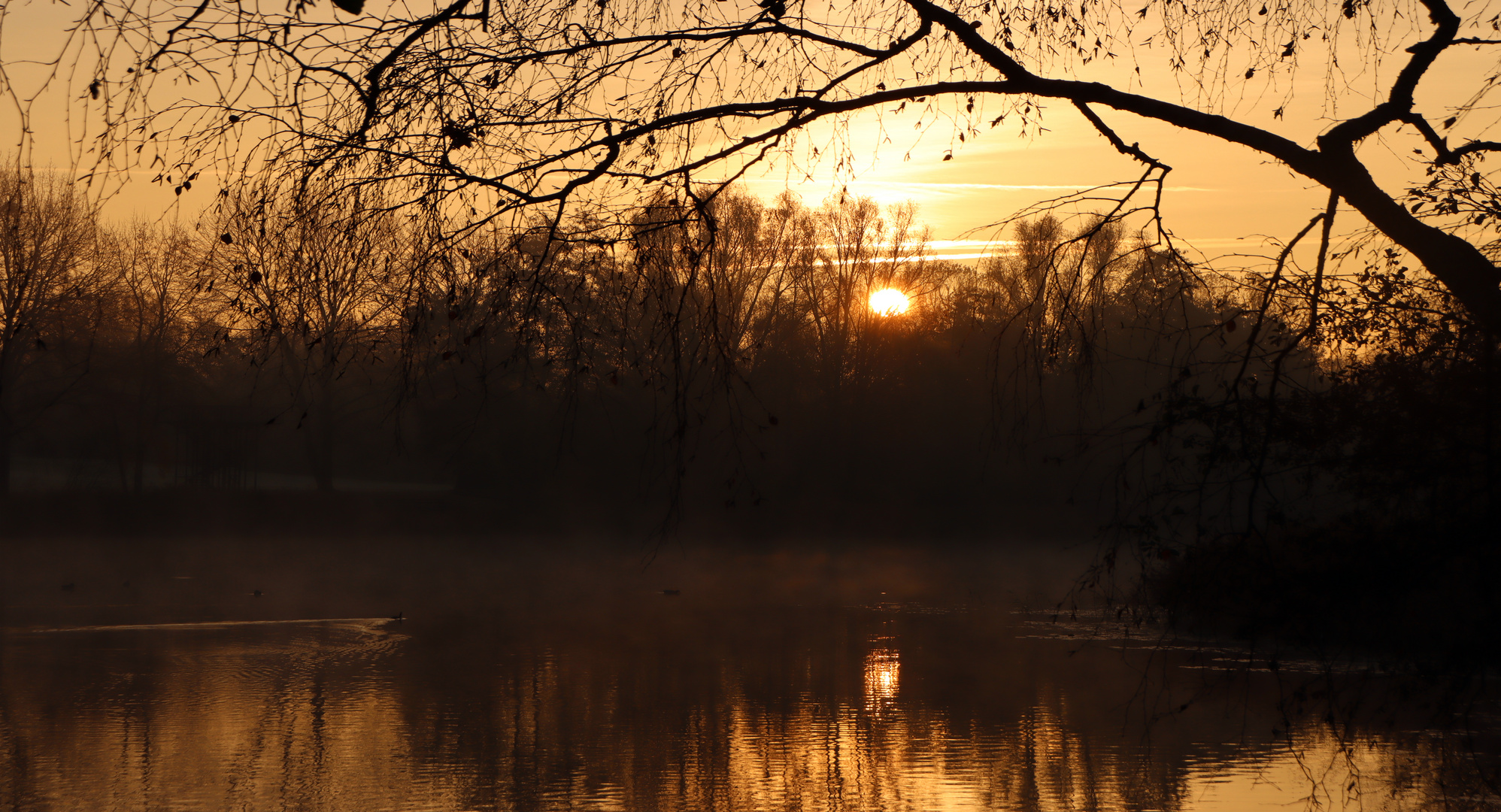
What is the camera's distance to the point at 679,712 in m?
11.0

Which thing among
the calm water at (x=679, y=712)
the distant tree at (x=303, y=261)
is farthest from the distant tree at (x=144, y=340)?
the distant tree at (x=303, y=261)

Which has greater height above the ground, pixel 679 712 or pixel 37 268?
pixel 37 268

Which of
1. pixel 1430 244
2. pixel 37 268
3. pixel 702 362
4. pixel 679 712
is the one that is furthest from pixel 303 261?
pixel 37 268

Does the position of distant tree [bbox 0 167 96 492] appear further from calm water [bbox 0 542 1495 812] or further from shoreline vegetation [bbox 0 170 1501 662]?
calm water [bbox 0 542 1495 812]

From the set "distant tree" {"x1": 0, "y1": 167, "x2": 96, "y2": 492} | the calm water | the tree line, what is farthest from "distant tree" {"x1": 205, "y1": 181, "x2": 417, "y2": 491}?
"distant tree" {"x1": 0, "y1": 167, "x2": 96, "y2": 492}

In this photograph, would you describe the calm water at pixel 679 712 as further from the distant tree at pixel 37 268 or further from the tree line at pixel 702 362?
the distant tree at pixel 37 268

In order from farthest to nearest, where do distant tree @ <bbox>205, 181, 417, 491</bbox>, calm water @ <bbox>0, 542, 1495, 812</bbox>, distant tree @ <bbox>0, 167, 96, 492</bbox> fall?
distant tree @ <bbox>0, 167, 96, 492</bbox>, calm water @ <bbox>0, 542, 1495, 812</bbox>, distant tree @ <bbox>205, 181, 417, 491</bbox>

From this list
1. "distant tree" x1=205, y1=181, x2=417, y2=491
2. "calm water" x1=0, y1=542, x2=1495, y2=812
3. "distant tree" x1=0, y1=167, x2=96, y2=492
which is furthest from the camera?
"distant tree" x1=0, y1=167, x2=96, y2=492

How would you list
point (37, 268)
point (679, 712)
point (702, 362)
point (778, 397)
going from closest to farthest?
point (702, 362) < point (679, 712) < point (37, 268) < point (778, 397)

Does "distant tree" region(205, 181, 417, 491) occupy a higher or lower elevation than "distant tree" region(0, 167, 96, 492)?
lower

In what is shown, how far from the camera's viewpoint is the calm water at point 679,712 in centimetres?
823

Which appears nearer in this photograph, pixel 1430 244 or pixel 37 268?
pixel 1430 244

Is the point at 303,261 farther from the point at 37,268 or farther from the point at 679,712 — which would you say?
the point at 37,268

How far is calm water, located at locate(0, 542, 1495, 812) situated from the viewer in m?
8.23
